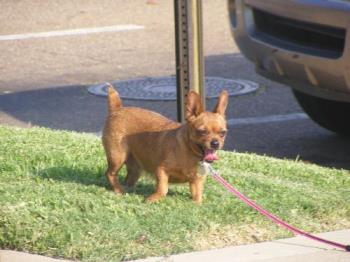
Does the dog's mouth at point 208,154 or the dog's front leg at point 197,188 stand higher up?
the dog's mouth at point 208,154

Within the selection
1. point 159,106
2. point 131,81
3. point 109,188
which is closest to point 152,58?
point 131,81

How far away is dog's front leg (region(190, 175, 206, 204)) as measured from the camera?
5.16m

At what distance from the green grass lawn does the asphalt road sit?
1586 millimetres

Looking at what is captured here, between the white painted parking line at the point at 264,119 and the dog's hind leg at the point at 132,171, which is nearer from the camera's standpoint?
the dog's hind leg at the point at 132,171

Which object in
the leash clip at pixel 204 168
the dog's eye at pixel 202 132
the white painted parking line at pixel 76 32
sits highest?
the dog's eye at pixel 202 132

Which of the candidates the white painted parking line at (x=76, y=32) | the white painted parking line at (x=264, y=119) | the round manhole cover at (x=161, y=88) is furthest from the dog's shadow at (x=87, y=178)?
the white painted parking line at (x=76, y=32)

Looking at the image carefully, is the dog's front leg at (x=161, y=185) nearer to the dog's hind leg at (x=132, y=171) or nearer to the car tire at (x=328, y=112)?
the dog's hind leg at (x=132, y=171)

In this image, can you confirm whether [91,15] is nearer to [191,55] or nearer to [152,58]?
[152,58]

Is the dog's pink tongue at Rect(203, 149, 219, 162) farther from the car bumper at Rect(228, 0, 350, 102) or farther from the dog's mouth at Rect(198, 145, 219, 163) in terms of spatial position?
the car bumper at Rect(228, 0, 350, 102)

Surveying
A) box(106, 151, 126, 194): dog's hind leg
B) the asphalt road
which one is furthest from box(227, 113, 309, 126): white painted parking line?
box(106, 151, 126, 194): dog's hind leg

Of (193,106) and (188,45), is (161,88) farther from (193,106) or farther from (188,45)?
(193,106)

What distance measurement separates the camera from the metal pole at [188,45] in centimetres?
640

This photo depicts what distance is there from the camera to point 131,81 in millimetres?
10125

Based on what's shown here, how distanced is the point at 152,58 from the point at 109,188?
5.99 m
